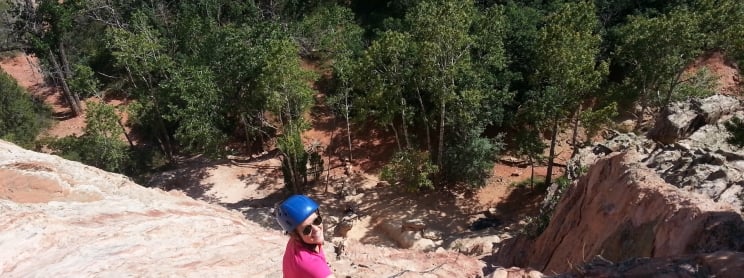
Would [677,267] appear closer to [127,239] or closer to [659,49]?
[127,239]

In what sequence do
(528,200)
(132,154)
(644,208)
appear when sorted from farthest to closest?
(132,154)
(528,200)
(644,208)

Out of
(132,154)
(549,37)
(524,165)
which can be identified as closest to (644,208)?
(549,37)

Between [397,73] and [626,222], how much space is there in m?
15.6

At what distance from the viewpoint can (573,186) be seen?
46.6ft

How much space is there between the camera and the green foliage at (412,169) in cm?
2559

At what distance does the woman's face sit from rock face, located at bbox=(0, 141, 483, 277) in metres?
3.17

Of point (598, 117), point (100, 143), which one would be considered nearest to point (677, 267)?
point (598, 117)

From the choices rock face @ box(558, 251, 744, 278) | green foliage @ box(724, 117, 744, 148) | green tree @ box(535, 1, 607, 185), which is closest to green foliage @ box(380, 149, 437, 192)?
green tree @ box(535, 1, 607, 185)

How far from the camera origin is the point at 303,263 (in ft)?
17.8

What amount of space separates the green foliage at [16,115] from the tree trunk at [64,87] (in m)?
2.82

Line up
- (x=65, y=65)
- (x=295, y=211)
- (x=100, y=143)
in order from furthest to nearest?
(x=65, y=65), (x=100, y=143), (x=295, y=211)

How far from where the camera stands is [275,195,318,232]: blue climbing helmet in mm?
5406

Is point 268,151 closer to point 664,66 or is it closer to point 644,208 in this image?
point 664,66

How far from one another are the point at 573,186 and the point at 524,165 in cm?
1644
